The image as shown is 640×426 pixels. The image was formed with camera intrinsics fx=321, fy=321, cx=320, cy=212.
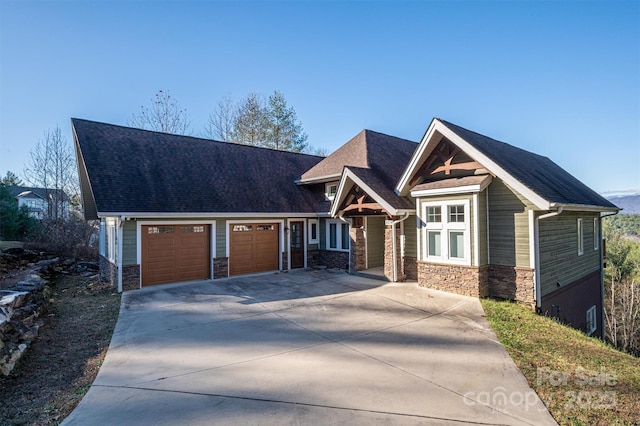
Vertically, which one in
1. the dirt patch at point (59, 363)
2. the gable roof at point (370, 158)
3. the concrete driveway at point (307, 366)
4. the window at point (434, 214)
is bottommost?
the dirt patch at point (59, 363)

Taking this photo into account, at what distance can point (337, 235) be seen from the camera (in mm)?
14773

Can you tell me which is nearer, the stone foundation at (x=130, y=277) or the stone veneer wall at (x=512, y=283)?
the stone veneer wall at (x=512, y=283)

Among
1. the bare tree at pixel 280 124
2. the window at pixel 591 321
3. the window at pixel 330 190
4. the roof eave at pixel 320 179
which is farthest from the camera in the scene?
the bare tree at pixel 280 124

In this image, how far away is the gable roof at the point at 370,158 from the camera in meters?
14.3

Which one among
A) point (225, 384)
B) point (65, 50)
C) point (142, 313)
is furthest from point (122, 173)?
point (225, 384)

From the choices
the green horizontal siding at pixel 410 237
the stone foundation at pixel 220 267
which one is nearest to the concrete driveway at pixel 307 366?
the green horizontal siding at pixel 410 237

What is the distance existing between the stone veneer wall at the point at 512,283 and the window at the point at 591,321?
5.68 m

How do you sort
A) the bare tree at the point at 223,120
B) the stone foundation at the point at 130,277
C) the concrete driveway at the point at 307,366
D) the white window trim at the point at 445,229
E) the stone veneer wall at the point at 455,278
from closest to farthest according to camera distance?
1. the concrete driveway at the point at 307,366
2. the stone veneer wall at the point at 455,278
3. the white window trim at the point at 445,229
4. the stone foundation at the point at 130,277
5. the bare tree at the point at 223,120

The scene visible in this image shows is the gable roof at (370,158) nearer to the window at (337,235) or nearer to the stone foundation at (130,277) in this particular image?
the window at (337,235)

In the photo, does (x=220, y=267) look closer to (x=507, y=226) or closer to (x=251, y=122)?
(x=507, y=226)

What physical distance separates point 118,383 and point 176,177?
9579mm

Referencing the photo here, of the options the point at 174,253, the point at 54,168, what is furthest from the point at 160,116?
the point at 174,253

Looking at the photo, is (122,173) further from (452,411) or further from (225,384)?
(452,411)

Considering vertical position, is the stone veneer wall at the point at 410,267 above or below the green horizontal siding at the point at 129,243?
below
